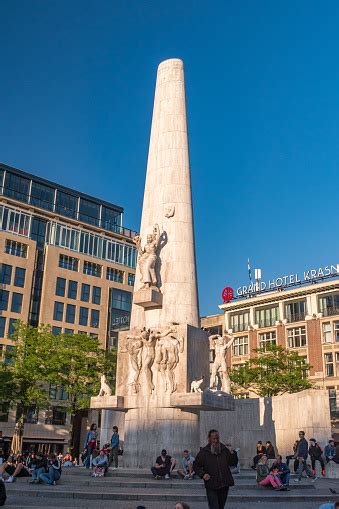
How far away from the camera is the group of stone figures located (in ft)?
67.7

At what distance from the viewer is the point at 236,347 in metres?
71.7

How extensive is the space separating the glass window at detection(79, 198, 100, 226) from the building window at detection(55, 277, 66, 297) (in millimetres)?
14514

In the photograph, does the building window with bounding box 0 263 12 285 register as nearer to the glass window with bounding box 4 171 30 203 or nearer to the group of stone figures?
the glass window with bounding box 4 171 30 203

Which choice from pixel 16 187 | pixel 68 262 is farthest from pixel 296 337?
pixel 16 187

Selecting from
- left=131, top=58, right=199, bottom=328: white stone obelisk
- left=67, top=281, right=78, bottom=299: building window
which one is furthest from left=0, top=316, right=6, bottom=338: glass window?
left=131, top=58, right=199, bottom=328: white stone obelisk

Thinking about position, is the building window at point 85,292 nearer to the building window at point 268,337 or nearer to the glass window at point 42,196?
the glass window at point 42,196

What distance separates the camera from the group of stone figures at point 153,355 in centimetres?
2062

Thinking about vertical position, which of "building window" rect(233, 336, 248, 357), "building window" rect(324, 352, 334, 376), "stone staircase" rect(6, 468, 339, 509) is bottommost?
"stone staircase" rect(6, 468, 339, 509)

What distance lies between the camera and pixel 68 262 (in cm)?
7525

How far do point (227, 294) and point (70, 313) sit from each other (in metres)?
20.6

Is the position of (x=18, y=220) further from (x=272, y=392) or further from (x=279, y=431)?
(x=279, y=431)

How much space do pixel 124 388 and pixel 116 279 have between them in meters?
58.7

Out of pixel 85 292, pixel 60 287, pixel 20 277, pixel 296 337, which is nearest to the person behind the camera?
pixel 296 337

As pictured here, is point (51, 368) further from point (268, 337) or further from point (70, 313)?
point (268, 337)
